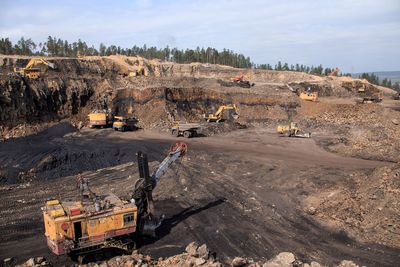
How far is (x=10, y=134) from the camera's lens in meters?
32.6

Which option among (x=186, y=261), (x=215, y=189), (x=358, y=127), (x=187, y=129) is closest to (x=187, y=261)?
(x=186, y=261)

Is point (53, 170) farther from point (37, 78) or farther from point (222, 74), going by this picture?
point (222, 74)

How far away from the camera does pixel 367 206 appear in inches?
691

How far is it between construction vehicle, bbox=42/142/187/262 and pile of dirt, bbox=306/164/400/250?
8.14 meters

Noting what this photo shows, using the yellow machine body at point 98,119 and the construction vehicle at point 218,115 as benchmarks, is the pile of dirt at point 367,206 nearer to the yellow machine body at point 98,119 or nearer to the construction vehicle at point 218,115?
the construction vehicle at point 218,115

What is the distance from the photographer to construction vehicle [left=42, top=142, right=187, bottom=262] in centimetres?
1198

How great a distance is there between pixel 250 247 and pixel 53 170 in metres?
14.1

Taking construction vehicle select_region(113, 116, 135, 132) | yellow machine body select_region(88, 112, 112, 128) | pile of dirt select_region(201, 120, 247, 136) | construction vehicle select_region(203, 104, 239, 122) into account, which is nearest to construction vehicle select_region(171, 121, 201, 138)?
pile of dirt select_region(201, 120, 247, 136)

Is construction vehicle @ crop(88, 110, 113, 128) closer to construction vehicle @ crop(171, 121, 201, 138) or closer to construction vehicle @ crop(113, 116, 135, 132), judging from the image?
construction vehicle @ crop(113, 116, 135, 132)

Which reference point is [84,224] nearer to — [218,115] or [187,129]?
[187,129]

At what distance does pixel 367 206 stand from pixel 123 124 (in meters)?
21.7

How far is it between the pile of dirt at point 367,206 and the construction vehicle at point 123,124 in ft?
61.6

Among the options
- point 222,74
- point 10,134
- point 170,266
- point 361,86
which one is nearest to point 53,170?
point 10,134

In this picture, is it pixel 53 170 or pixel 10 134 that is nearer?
pixel 53 170
